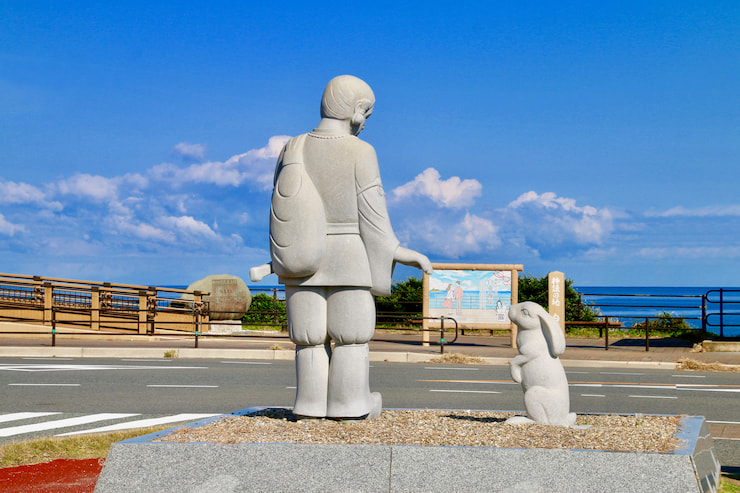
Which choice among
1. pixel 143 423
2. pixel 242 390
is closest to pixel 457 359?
pixel 242 390

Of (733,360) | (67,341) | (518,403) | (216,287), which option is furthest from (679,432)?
(216,287)

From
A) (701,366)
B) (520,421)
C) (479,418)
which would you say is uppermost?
(520,421)

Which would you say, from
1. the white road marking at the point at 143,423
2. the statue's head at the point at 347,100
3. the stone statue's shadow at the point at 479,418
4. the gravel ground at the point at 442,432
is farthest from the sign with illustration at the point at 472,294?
the statue's head at the point at 347,100

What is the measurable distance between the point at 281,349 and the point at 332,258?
12511 millimetres

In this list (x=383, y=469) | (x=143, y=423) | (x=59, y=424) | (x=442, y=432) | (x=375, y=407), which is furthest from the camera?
(x=59, y=424)

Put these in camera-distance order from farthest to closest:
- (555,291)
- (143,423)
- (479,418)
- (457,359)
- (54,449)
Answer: (555,291) < (457,359) < (143,423) < (54,449) < (479,418)

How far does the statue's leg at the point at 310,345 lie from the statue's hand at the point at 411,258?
2.43 ft

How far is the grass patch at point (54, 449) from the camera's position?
22.4 ft

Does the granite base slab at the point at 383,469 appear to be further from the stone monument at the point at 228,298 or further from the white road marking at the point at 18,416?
the stone monument at the point at 228,298

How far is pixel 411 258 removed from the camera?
Answer: 674 cm

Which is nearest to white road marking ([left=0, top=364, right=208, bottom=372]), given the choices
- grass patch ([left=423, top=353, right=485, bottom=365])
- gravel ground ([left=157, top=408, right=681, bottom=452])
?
grass patch ([left=423, top=353, right=485, bottom=365])

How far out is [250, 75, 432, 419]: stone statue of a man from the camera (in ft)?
21.4

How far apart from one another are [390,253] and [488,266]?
522 inches

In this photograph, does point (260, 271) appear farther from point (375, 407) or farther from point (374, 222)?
point (375, 407)
